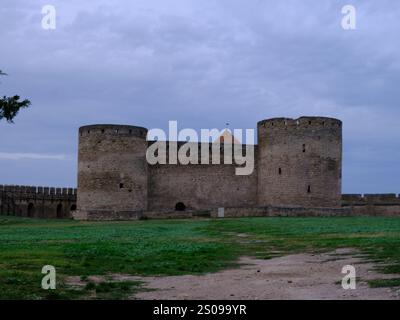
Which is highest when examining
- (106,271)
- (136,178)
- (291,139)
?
(291,139)

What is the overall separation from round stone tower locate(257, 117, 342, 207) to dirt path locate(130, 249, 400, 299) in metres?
26.2

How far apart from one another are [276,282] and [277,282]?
0.7 inches

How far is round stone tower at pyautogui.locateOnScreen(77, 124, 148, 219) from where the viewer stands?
3888 cm

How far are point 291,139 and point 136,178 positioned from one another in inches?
381

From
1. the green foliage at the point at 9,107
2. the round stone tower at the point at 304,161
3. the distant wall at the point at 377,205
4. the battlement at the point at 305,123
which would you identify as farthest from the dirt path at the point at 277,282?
the distant wall at the point at 377,205

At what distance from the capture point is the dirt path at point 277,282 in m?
8.69

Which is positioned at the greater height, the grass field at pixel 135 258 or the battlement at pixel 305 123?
the battlement at pixel 305 123

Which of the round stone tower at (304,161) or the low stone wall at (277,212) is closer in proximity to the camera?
the low stone wall at (277,212)

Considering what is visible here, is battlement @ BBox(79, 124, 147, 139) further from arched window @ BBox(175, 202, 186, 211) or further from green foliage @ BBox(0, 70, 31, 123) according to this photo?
green foliage @ BBox(0, 70, 31, 123)

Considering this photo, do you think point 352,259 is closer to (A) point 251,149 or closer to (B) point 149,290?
(B) point 149,290

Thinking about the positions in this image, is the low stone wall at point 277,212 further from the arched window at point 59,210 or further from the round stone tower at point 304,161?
the arched window at point 59,210

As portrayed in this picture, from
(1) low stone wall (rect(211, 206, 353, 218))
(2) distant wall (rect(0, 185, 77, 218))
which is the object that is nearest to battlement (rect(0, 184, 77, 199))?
(2) distant wall (rect(0, 185, 77, 218))
